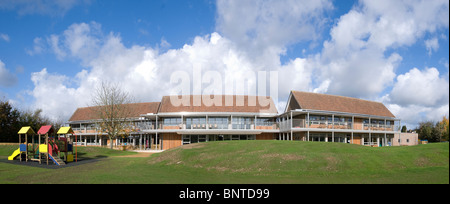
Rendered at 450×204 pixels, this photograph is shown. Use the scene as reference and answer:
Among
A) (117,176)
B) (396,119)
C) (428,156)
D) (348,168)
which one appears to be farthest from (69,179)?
(396,119)

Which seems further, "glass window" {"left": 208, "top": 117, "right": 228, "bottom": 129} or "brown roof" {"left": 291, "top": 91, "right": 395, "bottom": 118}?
"glass window" {"left": 208, "top": 117, "right": 228, "bottom": 129}

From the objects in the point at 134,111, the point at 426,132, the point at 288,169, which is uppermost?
the point at 134,111

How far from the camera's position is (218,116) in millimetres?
39094

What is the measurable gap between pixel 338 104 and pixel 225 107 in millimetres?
15477

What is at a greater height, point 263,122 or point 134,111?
point 134,111

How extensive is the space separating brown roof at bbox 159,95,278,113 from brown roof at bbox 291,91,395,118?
583 cm

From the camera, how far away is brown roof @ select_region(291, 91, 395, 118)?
117ft

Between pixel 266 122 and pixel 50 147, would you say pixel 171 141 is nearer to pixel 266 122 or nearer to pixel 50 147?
pixel 266 122

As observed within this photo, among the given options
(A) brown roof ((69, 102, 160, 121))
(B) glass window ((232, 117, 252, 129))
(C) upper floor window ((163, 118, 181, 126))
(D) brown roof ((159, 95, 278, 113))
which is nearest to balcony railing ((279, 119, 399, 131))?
(B) glass window ((232, 117, 252, 129))

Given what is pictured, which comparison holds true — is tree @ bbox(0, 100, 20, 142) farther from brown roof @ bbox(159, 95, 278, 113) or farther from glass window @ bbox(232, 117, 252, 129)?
glass window @ bbox(232, 117, 252, 129)

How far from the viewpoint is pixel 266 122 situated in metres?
38.9

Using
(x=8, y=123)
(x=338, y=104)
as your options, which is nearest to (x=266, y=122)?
(x=338, y=104)

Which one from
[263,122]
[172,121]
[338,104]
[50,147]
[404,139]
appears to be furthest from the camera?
[404,139]
